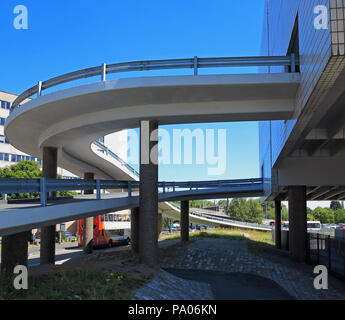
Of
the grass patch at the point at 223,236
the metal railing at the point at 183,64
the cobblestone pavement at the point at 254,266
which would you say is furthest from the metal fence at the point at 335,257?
the grass patch at the point at 223,236

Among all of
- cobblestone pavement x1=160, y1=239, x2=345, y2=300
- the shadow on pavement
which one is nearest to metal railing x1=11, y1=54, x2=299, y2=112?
the shadow on pavement

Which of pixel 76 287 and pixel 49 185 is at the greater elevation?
pixel 49 185

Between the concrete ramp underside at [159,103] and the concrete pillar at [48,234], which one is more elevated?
the concrete ramp underside at [159,103]

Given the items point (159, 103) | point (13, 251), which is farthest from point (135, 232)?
point (159, 103)

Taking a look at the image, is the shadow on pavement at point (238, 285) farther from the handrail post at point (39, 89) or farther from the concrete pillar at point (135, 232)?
the handrail post at point (39, 89)

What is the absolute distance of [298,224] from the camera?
2286 centimetres

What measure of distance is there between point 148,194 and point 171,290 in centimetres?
435

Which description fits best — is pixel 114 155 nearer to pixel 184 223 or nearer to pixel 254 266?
pixel 184 223

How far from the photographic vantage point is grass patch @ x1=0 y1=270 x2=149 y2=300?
768 cm

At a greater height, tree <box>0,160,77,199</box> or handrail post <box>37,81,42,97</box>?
handrail post <box>37,81,42,97</box>

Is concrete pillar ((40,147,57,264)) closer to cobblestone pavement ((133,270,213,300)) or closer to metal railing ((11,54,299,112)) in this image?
metal railing ((11,54,299,112))

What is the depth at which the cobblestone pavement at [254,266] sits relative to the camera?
13266mm

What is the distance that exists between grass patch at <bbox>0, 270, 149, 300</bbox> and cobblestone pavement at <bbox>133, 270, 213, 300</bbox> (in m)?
0.32

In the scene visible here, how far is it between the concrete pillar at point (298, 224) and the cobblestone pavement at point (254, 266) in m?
1.42
